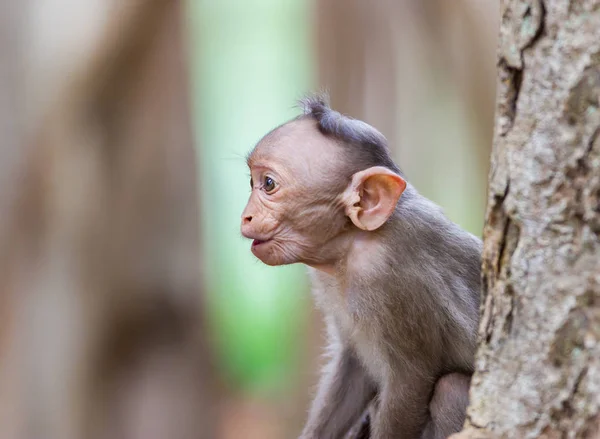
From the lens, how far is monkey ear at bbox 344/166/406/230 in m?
2.97

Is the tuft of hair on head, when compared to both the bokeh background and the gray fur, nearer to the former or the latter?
the gray fur

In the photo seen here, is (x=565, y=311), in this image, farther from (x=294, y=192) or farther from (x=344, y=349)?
(x=344, y=349)

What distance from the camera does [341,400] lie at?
142 inches

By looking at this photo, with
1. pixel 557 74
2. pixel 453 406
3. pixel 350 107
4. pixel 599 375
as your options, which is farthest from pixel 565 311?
pixel 350 107

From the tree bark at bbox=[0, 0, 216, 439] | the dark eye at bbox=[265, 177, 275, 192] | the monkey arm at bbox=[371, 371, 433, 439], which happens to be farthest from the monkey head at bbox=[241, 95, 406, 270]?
the tree bark at bbox=[0, 0, 216, 439]

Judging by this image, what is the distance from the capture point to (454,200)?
6680 mm

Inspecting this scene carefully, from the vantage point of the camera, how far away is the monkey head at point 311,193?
3.08m

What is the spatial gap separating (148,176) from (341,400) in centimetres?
340

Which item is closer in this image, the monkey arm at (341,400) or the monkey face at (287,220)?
the monkey face at (287,220)

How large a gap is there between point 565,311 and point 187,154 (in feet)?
16.8

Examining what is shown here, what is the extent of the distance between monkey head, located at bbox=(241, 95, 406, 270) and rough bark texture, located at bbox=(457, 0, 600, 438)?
1.11 metres

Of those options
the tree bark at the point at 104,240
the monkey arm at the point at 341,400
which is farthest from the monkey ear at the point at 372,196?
the tree bark at the point at 104,240

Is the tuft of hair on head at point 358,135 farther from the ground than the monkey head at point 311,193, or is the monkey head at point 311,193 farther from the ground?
the tuft of hair on head at point 358,135

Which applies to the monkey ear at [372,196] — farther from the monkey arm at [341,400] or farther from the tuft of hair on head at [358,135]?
the monkey arm at [341,400]
